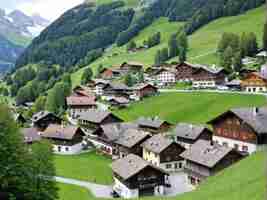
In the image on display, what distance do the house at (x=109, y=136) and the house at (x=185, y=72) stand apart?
1827 inches

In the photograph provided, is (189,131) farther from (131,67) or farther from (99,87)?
(131,67)

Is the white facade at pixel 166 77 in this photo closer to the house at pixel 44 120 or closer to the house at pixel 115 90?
the house at pixel 115 90

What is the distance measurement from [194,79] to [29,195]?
84.5 m

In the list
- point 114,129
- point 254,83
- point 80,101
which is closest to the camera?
point 114,129

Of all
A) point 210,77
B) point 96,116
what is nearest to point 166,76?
point 210,77

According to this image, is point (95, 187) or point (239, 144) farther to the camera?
point (239, 144)

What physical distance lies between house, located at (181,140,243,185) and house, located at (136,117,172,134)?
73.9ft

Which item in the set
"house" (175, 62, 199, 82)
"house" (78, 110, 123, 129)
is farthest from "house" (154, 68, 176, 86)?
"house" (78, 110, 123, 129)

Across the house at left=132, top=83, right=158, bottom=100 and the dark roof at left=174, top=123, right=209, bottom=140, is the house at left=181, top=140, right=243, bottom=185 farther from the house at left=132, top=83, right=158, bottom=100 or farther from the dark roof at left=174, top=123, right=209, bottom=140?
the house at left=132, top=83, right=158, bottom=100

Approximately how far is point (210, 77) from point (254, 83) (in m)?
17.3

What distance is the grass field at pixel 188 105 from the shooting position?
88062 millimetres

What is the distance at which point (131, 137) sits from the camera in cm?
7406

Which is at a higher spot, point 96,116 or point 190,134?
point 190,134

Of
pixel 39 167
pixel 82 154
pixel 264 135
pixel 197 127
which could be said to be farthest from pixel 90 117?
pixel 39 167
